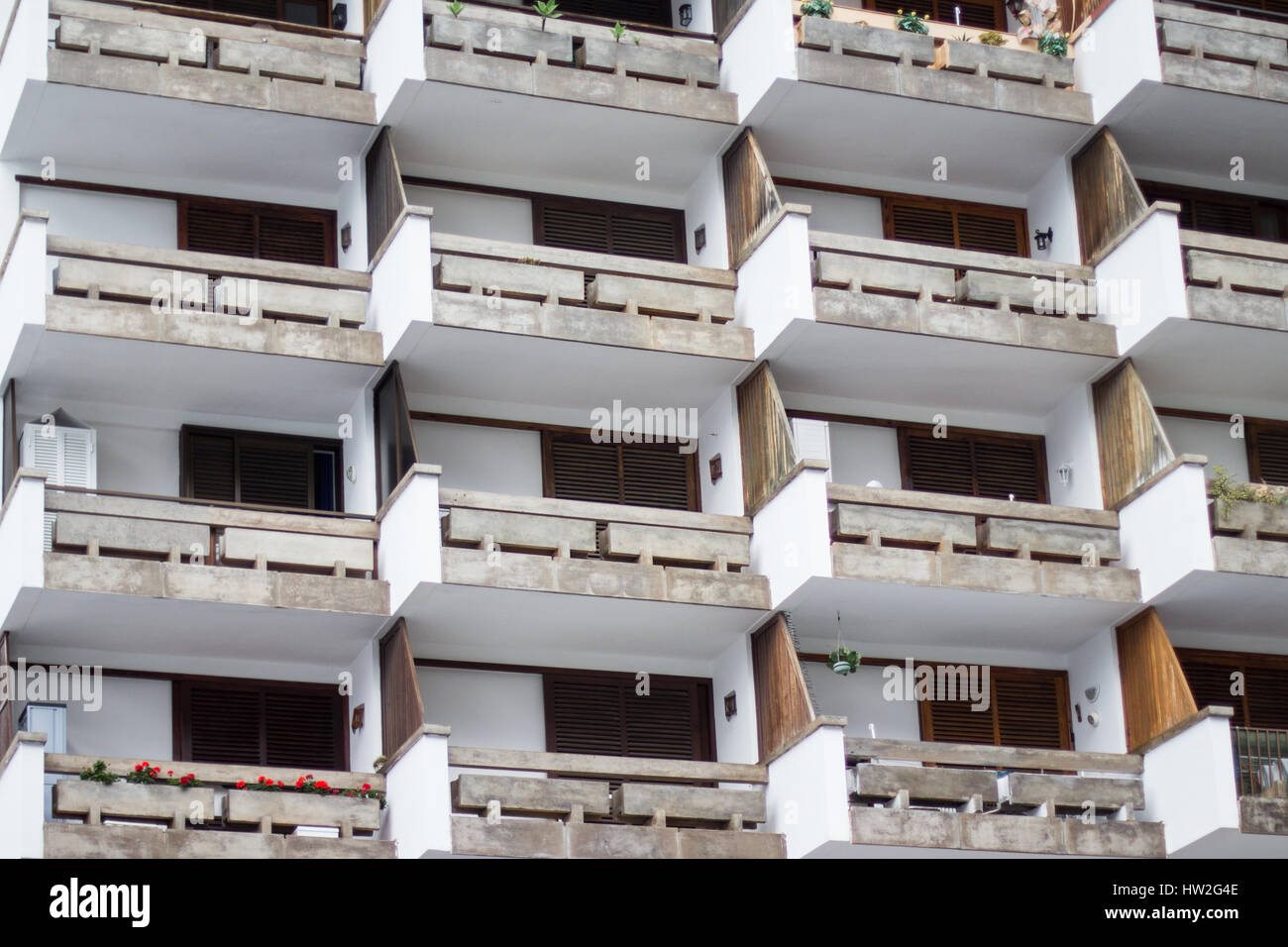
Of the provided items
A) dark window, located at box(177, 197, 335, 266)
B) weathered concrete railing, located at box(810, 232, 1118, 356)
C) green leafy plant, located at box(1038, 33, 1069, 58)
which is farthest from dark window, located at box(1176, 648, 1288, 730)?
dark window, located at box(177, 197, 335, 266)

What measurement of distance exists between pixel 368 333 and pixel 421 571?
3.96 metres

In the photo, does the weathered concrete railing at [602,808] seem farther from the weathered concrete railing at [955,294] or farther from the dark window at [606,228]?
the dark window at [606,228]

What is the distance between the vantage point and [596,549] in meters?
34.7

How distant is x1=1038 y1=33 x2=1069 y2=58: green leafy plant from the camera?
39.3 meters

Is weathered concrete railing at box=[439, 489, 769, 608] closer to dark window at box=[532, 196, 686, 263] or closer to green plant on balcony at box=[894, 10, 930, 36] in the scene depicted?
dark window at box=[532, 196, 686, 263]

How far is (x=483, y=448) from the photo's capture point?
121ft

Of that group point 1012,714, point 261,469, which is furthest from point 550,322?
point 1012,714

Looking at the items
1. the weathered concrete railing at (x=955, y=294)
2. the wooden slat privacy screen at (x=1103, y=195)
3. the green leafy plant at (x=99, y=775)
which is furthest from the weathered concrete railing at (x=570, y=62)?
the green leafy plant at (x=99, y=775)

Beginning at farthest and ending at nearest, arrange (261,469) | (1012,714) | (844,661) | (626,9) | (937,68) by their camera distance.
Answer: (626,9), (937,68), (1012,714), (261,469), (844,661)

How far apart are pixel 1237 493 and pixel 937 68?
307 inches

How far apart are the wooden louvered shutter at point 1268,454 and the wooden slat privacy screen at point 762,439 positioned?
7.44m

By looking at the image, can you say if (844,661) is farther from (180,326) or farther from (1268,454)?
(180,326)

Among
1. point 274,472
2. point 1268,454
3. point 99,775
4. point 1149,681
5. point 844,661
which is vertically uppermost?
point 1268,454
